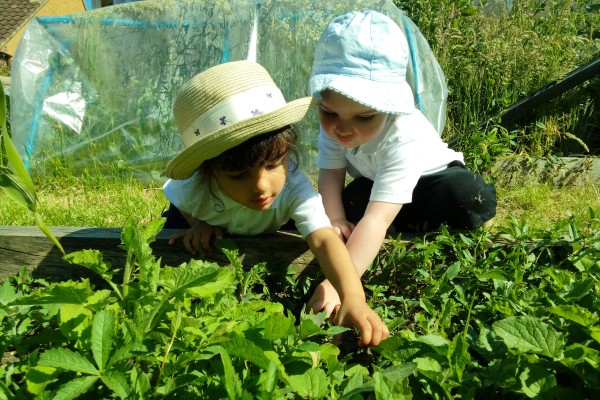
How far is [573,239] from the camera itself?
7.30 feet

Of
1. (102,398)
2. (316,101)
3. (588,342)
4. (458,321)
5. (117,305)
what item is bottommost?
(458,321)

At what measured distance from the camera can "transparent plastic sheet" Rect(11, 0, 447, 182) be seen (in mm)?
4609

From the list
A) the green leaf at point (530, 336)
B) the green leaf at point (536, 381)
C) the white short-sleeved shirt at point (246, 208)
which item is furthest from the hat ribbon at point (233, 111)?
the green leaf at point (536, 381)

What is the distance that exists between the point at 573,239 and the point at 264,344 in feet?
4.32

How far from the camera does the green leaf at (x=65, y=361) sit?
1.26 meters

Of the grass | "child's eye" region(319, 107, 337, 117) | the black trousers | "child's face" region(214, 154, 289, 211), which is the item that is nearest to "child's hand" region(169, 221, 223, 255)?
"child's face" region(214, 154, 289, 211)

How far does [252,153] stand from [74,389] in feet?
3.24

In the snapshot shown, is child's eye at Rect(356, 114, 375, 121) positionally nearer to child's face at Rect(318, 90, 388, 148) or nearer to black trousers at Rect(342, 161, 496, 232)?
child's face at Rect(318, 90, 388, 148)

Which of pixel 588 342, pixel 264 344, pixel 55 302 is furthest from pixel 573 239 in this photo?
pixel 55 302

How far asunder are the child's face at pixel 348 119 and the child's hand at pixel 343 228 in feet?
1.06

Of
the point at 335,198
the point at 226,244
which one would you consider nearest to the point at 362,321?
the point at 226,244

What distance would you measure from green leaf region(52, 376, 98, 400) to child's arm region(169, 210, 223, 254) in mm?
1054

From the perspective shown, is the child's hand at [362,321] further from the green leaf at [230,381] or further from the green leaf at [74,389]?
the green leaf at [74,389]

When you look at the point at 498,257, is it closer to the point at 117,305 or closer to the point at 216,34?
the point at 117,305
